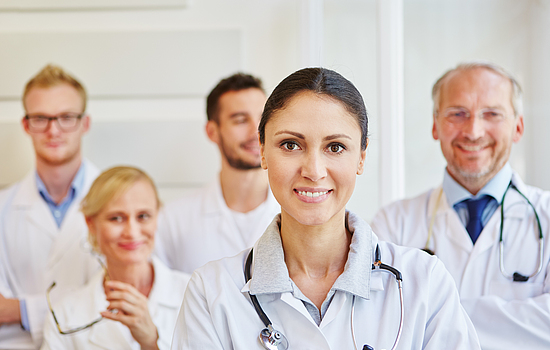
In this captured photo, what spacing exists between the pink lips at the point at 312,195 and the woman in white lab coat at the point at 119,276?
3.12 feet

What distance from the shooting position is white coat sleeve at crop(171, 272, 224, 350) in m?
1.31

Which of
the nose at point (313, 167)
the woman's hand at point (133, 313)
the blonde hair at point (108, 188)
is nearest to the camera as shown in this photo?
the nose at point (313, 167)

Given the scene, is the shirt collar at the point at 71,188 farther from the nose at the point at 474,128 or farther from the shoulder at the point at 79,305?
the nose at the point at 474,128

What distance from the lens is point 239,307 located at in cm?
134

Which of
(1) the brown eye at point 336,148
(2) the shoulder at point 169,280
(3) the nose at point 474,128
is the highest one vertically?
(3) the nose at point 474,128

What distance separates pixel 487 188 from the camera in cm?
206

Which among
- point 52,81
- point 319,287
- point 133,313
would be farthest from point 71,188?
point 319,287

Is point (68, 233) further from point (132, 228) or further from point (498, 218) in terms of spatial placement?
point (498, 218)

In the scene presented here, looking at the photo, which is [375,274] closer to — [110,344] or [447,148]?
[447,148]

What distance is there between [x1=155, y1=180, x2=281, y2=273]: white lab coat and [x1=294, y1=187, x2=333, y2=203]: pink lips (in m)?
1.33

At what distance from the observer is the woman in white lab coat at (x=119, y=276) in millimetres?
2066

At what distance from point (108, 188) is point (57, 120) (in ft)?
2.57

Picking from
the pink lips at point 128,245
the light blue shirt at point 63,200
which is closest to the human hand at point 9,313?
the light blue shirt at point 63,200

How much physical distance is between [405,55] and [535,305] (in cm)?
142
